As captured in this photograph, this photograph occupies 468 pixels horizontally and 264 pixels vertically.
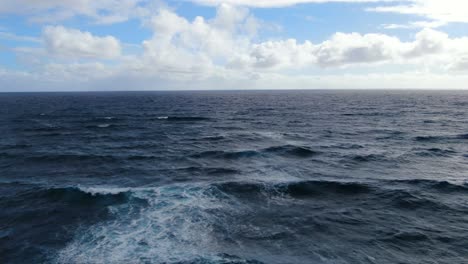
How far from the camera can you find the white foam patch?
2125 centimetres

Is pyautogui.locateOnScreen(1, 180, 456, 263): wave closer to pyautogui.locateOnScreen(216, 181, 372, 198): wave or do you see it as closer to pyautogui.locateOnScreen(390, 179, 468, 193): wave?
pyautogui.locateOnScreen(216, 181, 372, 198): wave

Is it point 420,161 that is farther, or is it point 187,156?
point 187,156

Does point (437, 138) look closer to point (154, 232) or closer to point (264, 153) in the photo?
point (264, 153)

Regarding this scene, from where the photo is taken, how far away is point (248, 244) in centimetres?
2253

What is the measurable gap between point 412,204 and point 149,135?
5330 centimetres

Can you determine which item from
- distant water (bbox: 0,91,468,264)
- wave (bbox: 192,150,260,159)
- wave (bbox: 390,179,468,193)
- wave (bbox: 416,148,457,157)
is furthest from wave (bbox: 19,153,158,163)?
wave (bbox: 416,148,457,157)

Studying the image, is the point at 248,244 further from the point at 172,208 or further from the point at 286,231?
the point at 172,208

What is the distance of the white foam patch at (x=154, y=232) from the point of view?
2125 centimetres

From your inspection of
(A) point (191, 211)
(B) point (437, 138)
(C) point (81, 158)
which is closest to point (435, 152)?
(B) point (437, 138)

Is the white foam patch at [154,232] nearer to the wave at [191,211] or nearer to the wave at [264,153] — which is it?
the wave at [191,211]

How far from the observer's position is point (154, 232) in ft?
81.1

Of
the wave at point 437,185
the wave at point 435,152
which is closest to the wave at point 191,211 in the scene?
the wave at point 437,185

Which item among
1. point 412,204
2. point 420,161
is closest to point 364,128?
point 420,161

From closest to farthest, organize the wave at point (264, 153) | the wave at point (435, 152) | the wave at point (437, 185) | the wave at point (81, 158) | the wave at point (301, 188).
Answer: the wave at point (301, 188)
the wave at point (437, 185)
the wave at point (81, 158)
the wave at point (264, 153)
the wave at point (435, 152)
